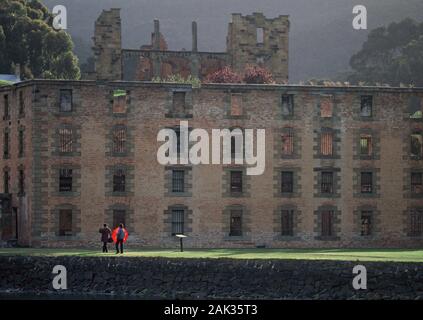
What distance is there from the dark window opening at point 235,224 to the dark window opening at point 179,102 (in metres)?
6.34

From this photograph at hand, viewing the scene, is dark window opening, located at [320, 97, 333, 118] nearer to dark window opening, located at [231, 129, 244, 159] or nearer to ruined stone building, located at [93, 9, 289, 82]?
dark window opening, located at [231, 129, 244, 159]

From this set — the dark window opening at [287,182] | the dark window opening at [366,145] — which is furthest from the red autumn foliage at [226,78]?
the dark window opening at [287,182]

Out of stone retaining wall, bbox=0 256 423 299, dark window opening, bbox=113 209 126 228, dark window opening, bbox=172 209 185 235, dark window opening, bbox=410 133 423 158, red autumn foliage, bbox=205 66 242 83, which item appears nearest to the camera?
stone retaining wall, bbox=0 256 423 299

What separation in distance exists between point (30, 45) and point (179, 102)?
40.1m

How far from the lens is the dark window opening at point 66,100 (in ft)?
266

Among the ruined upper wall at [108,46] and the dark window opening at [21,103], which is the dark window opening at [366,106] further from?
the ruined upper wall at [108,46]

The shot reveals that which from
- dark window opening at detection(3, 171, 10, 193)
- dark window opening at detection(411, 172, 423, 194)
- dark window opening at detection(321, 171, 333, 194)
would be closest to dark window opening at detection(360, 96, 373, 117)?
dark window opening at detection(321, 171, 333, 194)

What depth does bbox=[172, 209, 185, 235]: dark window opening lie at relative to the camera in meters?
81.6

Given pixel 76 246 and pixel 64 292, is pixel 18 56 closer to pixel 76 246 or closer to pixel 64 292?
pixel 76 246

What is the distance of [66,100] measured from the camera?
8106 cm

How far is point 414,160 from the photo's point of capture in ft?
277

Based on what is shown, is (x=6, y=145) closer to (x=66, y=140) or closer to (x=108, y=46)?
(x=66, y=140)

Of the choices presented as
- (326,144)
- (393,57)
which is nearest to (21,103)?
(326,144)

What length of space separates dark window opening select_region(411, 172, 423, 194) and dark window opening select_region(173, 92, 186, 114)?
1389 centimetres
